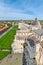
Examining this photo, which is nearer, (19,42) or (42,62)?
(42,62)

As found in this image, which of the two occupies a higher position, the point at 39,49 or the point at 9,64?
the point at 39,49

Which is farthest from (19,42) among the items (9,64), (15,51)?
(9,64)

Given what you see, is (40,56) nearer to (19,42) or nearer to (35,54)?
(35,54)

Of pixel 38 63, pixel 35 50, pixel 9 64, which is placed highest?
pixel 35 50

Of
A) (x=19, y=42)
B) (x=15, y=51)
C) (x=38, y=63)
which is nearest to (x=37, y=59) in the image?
(x=38, y=63)

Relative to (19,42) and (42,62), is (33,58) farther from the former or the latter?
(19,42)

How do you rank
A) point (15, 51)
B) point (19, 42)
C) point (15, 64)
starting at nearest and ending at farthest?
1. point (15, 64)
2. point (15, 51)
3. point (19, 42)

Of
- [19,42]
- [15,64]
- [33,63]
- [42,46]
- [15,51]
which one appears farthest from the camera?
[19,42]

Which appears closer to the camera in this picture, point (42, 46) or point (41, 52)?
point (41, 52)

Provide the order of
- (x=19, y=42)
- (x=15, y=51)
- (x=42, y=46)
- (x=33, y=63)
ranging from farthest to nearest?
(x=19, y=42) < (x=15, y=51) < (x=42, y=46) < (x=33, y=63)
